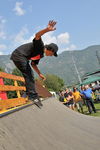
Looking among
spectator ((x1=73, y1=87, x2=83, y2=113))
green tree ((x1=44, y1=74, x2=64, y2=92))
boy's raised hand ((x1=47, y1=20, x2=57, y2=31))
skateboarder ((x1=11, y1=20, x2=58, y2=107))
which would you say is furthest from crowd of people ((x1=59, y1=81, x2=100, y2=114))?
green tree ((x1=44, y1=74, x2=64, y2=92))

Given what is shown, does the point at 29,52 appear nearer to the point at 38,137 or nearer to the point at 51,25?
the point at 51,25

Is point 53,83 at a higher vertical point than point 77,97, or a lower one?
higher

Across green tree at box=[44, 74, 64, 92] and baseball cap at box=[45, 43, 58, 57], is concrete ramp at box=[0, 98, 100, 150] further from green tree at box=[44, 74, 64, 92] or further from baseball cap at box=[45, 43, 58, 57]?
green tree at box=[44, 74, 64, 92]

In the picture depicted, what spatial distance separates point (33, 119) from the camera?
2971 millimetres

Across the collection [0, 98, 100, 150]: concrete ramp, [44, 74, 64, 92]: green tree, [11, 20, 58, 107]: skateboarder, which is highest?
[44, 74, 64, 92]: green tree

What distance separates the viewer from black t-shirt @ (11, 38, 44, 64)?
153 inches

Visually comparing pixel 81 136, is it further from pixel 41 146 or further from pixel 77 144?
pixel 41 146

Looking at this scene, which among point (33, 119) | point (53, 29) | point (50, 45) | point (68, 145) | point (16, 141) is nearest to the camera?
point (16, 141)

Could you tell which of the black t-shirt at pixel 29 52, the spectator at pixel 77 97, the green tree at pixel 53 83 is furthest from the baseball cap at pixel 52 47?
the green tree at pixel 53 83

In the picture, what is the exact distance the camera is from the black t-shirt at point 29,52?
388 centimetres

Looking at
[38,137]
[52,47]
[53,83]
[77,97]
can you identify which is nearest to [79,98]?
[77,97]

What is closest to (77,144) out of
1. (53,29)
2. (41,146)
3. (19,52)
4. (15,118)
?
(41,146)

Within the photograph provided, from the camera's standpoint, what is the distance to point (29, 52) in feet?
13.3

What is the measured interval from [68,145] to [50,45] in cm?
182
